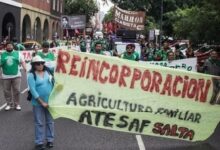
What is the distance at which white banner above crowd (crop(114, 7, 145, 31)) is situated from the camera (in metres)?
29.0

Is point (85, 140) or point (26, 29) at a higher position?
point (26, 29)

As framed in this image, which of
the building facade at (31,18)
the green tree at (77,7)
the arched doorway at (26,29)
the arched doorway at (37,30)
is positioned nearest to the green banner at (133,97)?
the building facade at (31,18)

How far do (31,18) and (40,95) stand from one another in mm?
41987

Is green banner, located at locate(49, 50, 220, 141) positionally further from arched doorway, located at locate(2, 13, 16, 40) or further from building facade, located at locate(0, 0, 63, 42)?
arched doorway, located at locate(2, 13, 16, 40)

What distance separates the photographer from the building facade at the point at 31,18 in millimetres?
42375

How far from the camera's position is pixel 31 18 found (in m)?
49.9

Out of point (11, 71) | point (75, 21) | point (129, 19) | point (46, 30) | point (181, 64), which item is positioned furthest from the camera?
point (46, 30)

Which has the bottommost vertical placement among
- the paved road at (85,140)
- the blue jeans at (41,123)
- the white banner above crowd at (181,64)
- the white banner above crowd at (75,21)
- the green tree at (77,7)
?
the paved road at (85,140)

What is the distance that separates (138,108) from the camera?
8703mm

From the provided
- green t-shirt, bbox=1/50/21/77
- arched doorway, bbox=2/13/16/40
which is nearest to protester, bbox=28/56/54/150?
green t-shirt, bbox=1/50/21/77

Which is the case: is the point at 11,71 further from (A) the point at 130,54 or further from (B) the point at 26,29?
(B) the point at 26,29

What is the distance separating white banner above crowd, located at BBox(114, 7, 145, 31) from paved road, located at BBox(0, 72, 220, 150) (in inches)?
700

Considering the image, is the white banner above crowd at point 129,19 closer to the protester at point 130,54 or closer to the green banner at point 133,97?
the protester at point 130,54

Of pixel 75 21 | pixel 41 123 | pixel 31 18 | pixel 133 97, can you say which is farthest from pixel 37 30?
pixel 133 97
